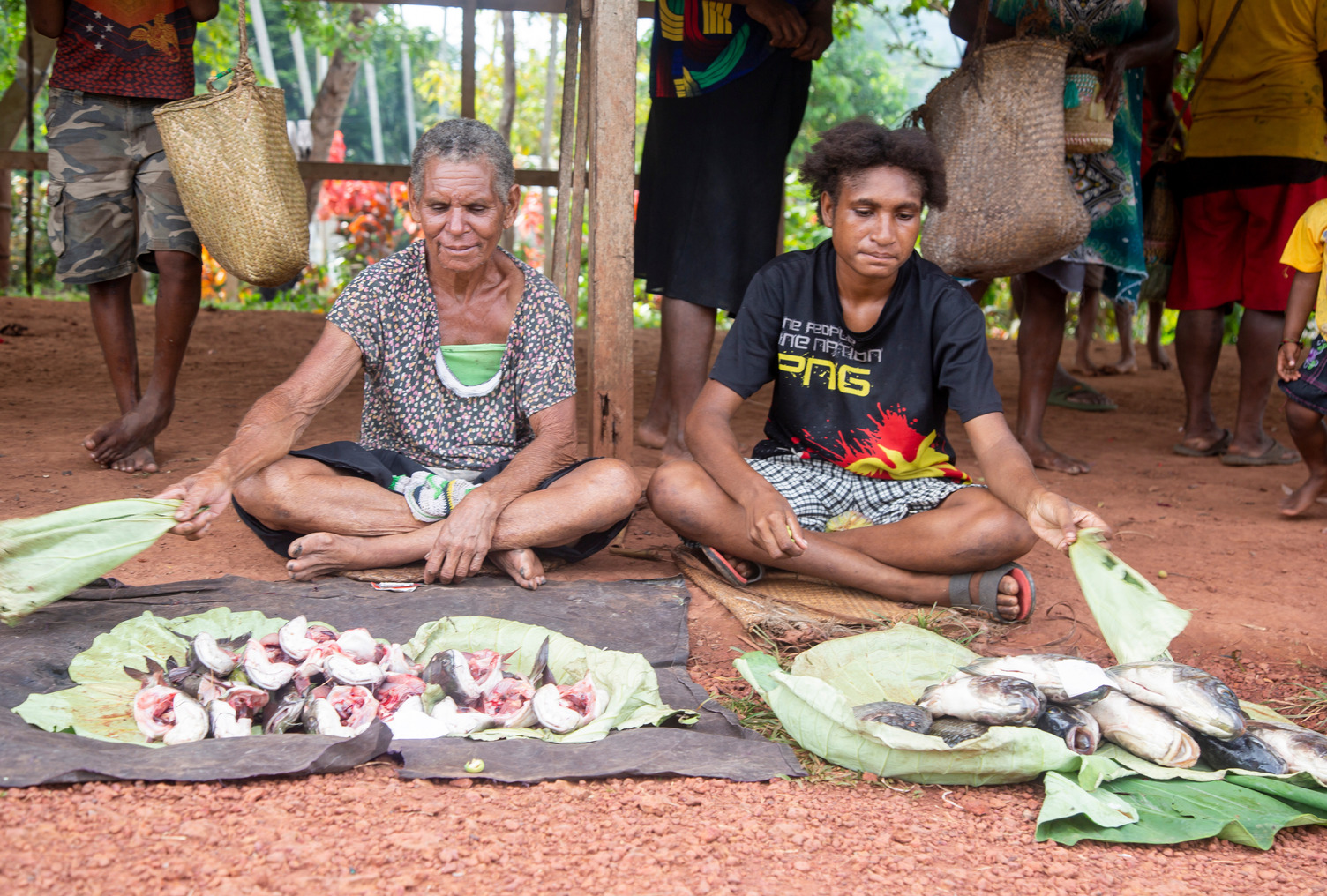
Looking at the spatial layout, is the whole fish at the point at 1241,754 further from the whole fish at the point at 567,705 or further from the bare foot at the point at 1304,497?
the bare foot at the point at 1304,497

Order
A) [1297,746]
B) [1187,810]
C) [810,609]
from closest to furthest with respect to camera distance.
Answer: [1187,810] → [1297,746] → [810,609]

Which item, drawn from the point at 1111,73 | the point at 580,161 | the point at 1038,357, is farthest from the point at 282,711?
the point at 1111,73

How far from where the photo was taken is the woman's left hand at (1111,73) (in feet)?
12.4

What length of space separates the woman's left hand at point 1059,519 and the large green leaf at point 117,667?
1674mm

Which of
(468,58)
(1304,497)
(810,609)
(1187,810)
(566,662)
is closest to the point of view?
(1187,810)

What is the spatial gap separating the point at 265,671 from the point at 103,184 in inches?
90.8

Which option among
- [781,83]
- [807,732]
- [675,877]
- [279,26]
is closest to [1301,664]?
[807,732]

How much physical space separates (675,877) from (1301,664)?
6.18 ft

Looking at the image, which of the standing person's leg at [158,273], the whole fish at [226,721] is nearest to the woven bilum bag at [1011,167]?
the standing person's leg at [158,273]

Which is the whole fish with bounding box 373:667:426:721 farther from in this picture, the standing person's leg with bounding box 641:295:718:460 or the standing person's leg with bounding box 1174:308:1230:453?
the standing person's leg with bounding box 1174:308:1230:453

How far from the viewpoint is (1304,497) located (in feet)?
12.0

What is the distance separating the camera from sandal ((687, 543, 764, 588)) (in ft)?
9.57

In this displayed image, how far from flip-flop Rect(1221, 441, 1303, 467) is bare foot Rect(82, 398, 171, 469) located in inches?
165

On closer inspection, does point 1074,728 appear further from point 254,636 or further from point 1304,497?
point 1304,497
